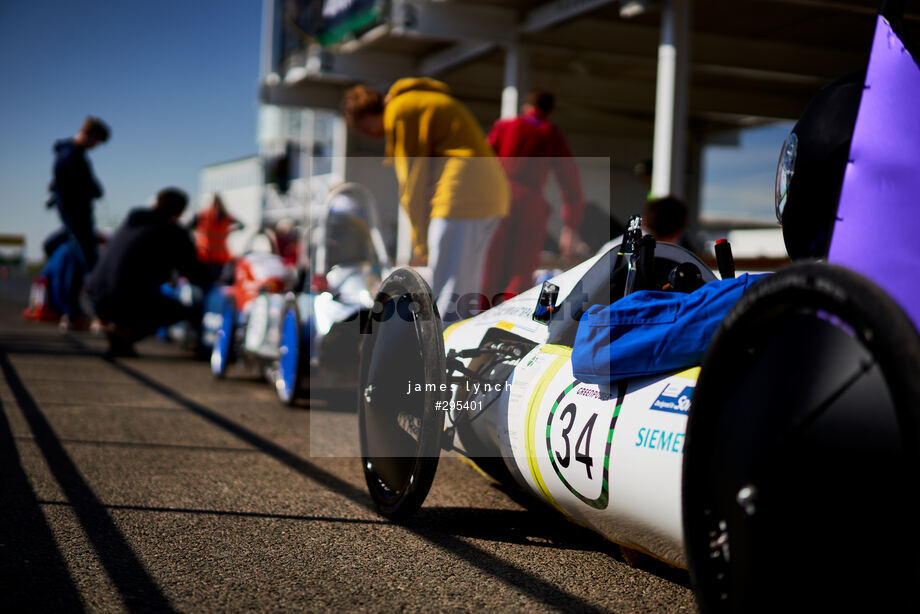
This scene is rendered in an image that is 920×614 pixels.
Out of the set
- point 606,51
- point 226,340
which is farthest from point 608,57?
point 226,340

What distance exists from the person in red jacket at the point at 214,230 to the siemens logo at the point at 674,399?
34.4 ft

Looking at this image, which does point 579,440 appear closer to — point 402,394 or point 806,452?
point 402,394

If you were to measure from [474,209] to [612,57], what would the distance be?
727 centimetres

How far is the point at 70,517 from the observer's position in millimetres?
3266

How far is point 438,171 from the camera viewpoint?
539 centimetres

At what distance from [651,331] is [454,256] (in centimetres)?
293

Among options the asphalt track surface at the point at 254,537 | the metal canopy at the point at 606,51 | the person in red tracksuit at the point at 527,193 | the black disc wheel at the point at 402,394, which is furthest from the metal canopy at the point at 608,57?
the black disc wheel at the point at 402,394

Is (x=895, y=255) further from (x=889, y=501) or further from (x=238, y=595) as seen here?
(x=238, y=595)

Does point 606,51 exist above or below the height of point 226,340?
above

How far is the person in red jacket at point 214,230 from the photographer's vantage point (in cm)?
→ 1238

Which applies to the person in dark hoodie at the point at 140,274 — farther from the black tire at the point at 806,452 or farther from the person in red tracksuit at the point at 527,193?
the black tire at the point at 806,452

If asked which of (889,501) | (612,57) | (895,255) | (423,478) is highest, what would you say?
(612,57)

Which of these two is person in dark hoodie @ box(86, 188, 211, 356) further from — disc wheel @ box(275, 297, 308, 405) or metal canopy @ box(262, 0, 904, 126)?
metal canopy @ box(262, 0, 904, 126)

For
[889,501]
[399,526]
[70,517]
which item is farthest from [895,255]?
[70,517]
